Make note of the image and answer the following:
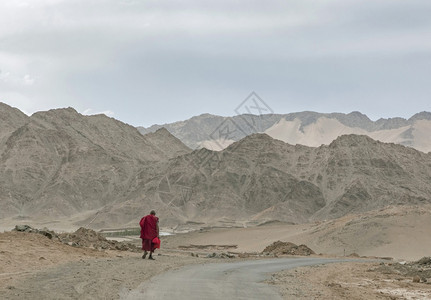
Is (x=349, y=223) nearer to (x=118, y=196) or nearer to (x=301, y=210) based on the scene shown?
(x=301, y=210)

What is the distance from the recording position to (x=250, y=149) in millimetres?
141250

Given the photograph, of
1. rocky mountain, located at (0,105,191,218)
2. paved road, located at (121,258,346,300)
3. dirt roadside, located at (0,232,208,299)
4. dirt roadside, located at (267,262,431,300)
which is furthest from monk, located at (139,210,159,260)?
rocky mountain, located at (0,105,191,218)

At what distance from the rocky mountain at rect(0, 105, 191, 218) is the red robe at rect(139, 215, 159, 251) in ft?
338

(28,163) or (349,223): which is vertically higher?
(28,163)

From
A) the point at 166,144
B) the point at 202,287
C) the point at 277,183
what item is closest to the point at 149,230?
the point at 202,287

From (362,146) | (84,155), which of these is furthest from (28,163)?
(362,146)

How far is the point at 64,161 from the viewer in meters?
143

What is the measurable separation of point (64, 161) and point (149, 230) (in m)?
124

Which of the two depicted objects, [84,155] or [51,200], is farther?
[84,155]

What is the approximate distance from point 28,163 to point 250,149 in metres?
52.4

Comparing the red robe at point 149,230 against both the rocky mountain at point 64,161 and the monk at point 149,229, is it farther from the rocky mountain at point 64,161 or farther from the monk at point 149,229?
the rocky mountain at point 64,161

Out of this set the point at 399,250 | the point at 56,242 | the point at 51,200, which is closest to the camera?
the point at 56,242

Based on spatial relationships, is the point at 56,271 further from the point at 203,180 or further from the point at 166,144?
the point at 166,144

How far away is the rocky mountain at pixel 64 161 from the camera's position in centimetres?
12938
